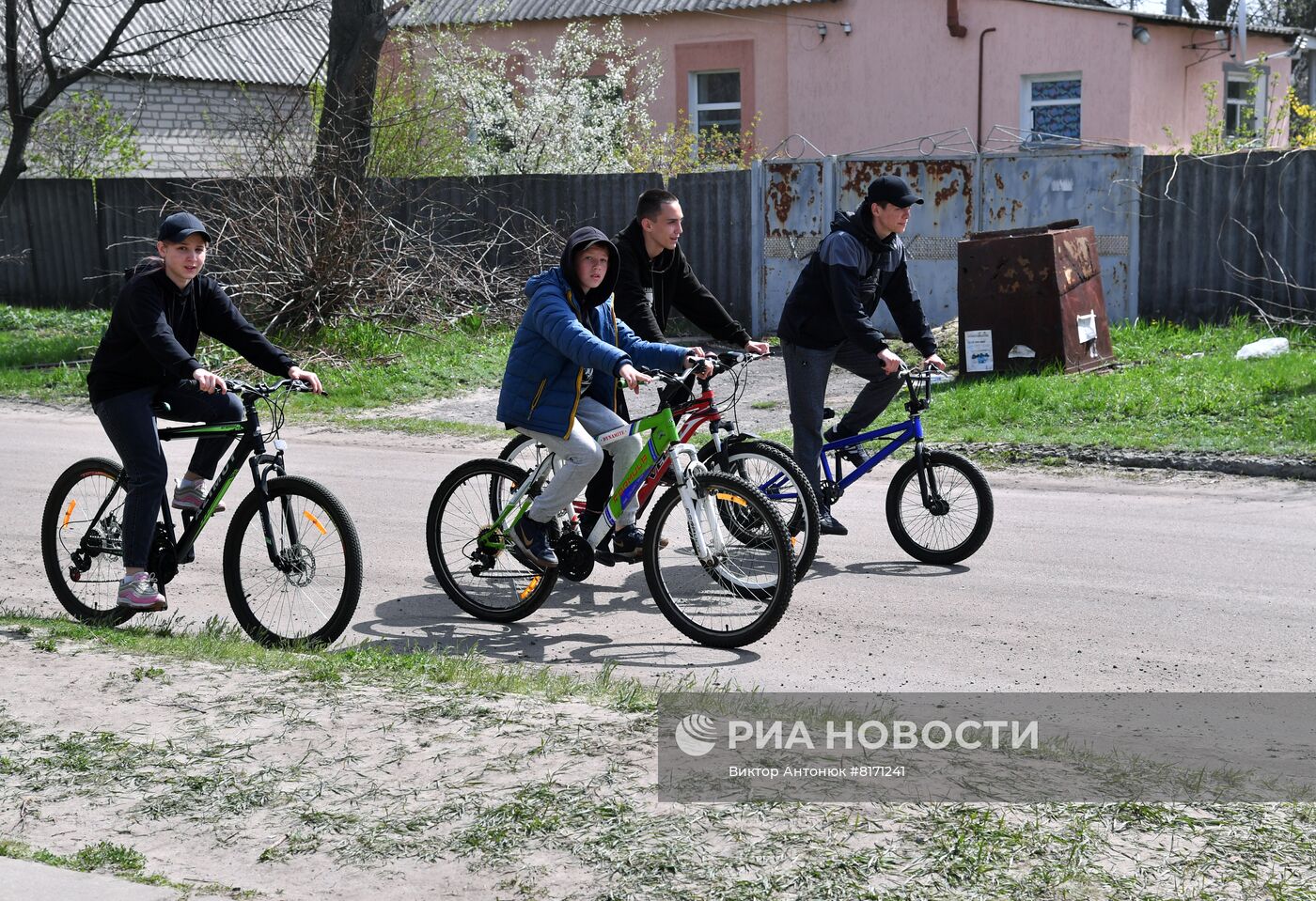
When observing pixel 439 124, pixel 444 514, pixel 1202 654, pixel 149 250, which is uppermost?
pixel 439 124

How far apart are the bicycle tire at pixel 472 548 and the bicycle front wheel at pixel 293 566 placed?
87cm

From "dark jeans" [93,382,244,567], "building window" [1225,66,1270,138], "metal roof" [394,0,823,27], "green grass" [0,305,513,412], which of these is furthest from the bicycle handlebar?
"building window" [1225,66,1270,138]

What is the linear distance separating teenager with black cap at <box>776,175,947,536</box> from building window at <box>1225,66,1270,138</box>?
2117 centimetres

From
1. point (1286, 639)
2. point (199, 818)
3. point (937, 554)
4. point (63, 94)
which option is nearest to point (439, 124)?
point (63, 94)

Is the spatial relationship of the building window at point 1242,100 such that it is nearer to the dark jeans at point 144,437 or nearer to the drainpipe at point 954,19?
the drainpipe at point 954,19

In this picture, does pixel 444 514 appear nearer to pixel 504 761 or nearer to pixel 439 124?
pixel 504 761

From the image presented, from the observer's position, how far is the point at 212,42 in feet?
101

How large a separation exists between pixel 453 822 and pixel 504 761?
18.3 inches

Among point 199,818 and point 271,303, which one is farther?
point 271,303

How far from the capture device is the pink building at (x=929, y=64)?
23.9m

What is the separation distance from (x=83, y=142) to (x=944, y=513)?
72.4 ft

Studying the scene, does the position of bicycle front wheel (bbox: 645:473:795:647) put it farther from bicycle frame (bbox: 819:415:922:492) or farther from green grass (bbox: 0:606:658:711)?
bicycle frame (bbox: 819:415:922:492)

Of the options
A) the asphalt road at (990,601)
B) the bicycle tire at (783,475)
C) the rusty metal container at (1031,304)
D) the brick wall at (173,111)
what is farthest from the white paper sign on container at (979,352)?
the brick wall at (173,111)

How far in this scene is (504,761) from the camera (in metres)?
4.37
